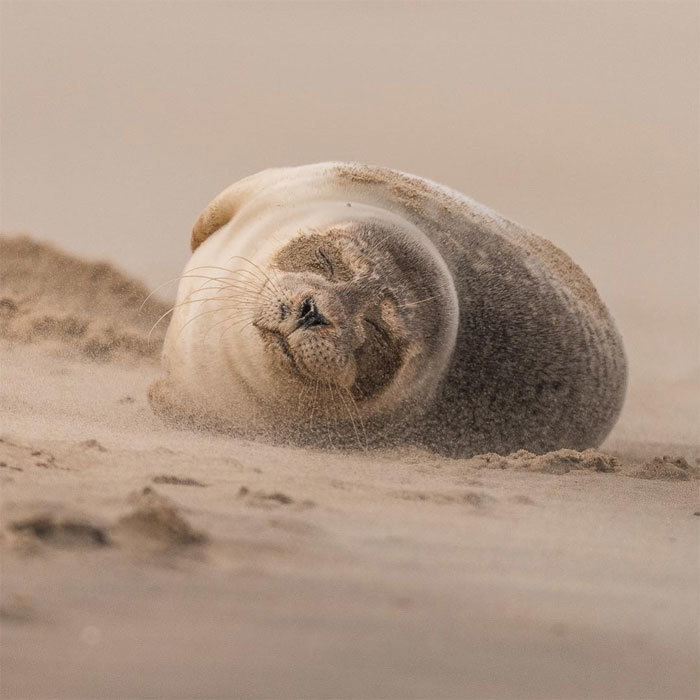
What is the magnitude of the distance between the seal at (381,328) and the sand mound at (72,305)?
1545 millimetres

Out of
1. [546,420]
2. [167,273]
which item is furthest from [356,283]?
[167,273]

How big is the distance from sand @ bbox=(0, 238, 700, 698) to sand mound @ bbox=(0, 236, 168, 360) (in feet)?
9.83

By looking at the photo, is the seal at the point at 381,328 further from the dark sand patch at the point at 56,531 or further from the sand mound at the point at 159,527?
the dark sand patch at the point at 56,531

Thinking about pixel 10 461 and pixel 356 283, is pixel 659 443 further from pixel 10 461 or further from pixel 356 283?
pixel 10 461

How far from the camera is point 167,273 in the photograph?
34.9 ft

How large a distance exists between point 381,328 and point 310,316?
0.41 metres

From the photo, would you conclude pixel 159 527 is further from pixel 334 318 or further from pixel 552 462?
pixel 552 462

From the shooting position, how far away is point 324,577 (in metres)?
3.04

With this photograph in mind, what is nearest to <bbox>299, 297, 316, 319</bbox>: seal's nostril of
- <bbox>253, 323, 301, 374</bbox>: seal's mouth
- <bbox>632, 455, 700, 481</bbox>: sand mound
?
<bbox>253, 323, 301, 374</bbox>: seal's mouth

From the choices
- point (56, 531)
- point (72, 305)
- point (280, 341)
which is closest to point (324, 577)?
point (56, 531)

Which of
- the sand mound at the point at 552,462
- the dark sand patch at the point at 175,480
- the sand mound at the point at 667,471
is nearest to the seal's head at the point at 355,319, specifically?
the sand mound at the point at 552,462

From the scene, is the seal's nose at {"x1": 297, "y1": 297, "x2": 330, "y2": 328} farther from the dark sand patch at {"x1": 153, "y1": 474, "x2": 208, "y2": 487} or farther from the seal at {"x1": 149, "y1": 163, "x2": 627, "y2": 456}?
the dark sand patch at {"x1": 153, "y1": 474, "x2": 208, "y2": 487}

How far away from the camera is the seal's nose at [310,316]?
5.42 metres

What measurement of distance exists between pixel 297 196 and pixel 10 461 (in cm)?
282
